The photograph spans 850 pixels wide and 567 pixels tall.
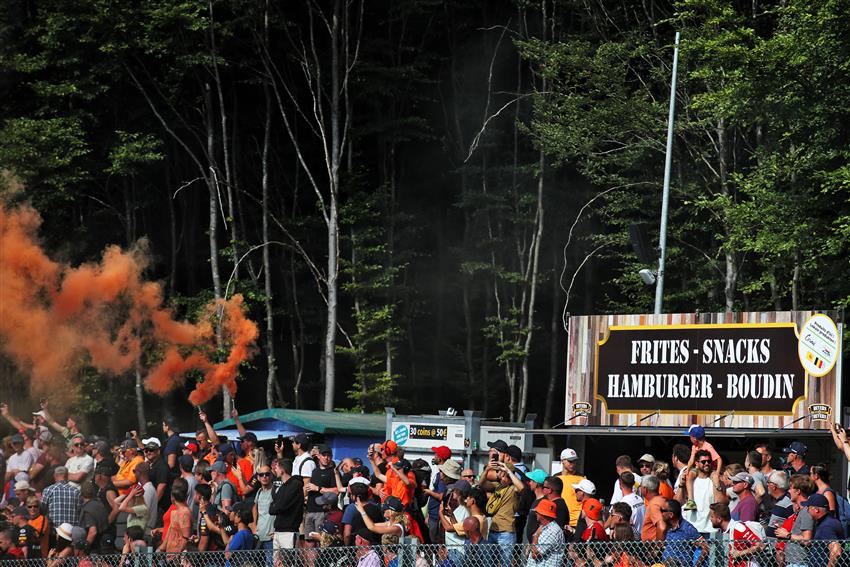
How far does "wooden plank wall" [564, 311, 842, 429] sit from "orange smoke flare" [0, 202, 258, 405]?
27.0 feet

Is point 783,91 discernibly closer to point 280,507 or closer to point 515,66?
point 280,507

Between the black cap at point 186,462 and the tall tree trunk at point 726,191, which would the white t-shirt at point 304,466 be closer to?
the black cap at point 186,462

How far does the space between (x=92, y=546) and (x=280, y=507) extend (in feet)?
7.31

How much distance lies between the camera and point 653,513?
11227 millimetres

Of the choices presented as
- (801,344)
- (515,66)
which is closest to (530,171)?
(515,66)

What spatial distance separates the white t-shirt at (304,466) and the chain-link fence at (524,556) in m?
3.22

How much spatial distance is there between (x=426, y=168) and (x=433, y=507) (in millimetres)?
30773

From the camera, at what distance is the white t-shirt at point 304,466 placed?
50.6ft

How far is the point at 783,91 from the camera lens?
25.5m

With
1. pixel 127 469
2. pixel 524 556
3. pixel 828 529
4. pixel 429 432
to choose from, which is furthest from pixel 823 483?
pixel 429 432

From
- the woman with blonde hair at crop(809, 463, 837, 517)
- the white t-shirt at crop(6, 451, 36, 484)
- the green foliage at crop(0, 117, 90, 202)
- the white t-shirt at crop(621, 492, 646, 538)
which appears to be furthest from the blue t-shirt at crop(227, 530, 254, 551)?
the green foliage at crop(0, 117, 90, 202)

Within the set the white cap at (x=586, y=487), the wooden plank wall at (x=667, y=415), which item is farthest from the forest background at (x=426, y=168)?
the white cap at (x=586, y=487)

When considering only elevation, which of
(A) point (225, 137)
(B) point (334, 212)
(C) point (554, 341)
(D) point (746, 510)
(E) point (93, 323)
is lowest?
(D) point (746, 510)

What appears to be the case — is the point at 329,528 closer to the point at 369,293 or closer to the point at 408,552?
the point at 408,552
